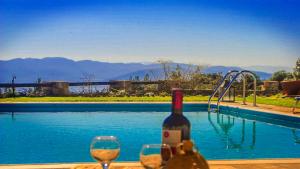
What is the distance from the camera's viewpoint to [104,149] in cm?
133

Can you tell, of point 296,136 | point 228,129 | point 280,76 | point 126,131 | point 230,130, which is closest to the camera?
point 296,136

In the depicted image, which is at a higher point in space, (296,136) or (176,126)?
(176,126)

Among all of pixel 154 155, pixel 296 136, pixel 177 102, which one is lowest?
pixel 296 136

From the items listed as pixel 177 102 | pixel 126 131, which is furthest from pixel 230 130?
pixel 177 102

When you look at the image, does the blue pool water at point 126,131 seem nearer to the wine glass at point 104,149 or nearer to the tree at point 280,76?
the wine glass at point 104,149

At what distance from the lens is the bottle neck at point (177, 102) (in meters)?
1.32

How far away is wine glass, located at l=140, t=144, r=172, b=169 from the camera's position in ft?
4.02

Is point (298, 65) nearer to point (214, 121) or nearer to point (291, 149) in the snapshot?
point (214, 121)

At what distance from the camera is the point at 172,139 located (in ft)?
4.32

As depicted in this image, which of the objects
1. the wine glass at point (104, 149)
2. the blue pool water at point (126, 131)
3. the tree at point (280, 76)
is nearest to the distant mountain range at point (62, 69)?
the tree at point (280, 76)

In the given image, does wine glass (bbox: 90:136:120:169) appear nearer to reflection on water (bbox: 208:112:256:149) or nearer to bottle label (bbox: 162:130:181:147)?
bottle label (bbox: 162:130:181:147)

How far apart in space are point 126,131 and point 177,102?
20.0 ft

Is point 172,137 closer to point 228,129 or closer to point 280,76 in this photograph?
point 228,129

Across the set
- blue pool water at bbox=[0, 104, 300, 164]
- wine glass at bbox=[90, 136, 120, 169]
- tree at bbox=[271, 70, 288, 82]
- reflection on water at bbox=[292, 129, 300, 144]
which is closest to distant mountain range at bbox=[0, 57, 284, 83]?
tree at bbox=[271, 70, 288, 82]
